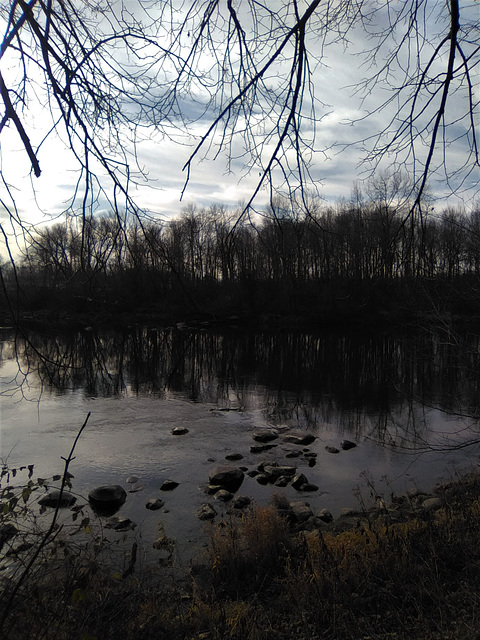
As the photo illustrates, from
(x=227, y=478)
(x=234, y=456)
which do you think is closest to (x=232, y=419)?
(x=234, y=456)

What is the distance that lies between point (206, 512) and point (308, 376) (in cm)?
1390

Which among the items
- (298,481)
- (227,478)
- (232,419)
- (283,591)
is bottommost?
(232,419)

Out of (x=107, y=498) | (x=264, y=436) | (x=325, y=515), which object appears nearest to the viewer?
(x=325, y=515)

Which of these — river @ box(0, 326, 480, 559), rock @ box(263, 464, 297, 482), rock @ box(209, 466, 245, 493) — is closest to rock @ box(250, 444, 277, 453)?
river @ box(0, 326, 480, 559)

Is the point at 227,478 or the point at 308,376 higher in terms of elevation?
the point at 227,478

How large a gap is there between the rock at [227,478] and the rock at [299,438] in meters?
2.93

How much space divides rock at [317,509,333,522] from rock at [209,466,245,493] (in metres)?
1.88

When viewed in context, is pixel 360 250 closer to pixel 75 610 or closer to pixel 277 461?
pixel 75 610

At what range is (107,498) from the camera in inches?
335

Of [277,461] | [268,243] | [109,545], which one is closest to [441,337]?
[277,461]

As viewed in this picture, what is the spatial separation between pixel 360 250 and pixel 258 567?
4286 millimetres

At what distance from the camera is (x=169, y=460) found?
35.5 ft

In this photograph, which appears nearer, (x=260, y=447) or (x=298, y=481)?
(x=298, y=481)

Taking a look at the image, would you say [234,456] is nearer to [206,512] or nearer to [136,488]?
[136,488]
